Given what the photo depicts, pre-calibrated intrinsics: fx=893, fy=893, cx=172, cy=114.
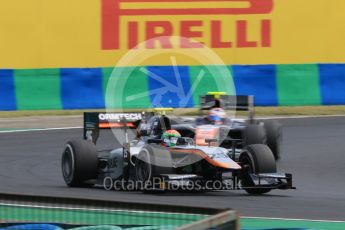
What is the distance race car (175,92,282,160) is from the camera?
1123 cm

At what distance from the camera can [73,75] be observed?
60.3ft

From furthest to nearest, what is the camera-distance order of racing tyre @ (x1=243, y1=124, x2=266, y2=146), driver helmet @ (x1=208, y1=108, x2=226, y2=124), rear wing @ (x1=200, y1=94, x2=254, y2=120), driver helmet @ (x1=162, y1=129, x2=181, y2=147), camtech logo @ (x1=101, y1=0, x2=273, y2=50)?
camtech logo @ (x1=101, y1=0, x2=273, y2=50), racing tyre @ (x1=243, y1=124, x2=266, y2=146), rear wing @ (x1=200, y1=94, x2=254, y2=120), driver helmet @ (x1=208, y1=108, x2=226, y2=124), driver helmet @ (x1=162, y1=129, x2=181, y2=147)

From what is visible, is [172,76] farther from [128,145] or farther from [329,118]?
[128,145]

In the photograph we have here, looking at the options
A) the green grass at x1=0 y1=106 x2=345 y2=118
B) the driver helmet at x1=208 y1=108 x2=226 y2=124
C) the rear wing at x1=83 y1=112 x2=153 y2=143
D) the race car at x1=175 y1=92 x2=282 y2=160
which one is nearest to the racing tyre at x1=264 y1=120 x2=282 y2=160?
the race car at x1=175 y1=92 x2=282 y2=160

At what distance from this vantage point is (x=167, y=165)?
33.6 feet

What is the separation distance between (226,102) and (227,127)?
83cm

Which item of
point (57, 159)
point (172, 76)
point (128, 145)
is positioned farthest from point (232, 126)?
point (172, 76)

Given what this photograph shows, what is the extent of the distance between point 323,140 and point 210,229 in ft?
40.5

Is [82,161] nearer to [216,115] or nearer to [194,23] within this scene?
[216,115]

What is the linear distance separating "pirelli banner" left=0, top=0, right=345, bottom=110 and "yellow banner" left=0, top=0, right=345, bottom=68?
0.02 metres

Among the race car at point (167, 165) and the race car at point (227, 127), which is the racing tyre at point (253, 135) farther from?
the race car at point (167, 165)

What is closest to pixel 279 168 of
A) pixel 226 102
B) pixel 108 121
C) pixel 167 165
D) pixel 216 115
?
pixel 226 102

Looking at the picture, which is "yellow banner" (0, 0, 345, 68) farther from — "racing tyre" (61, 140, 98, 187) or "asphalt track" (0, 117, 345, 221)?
"racing tyre" (61, 140, 98, 187)

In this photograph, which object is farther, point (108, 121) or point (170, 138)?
point (108, 121)
